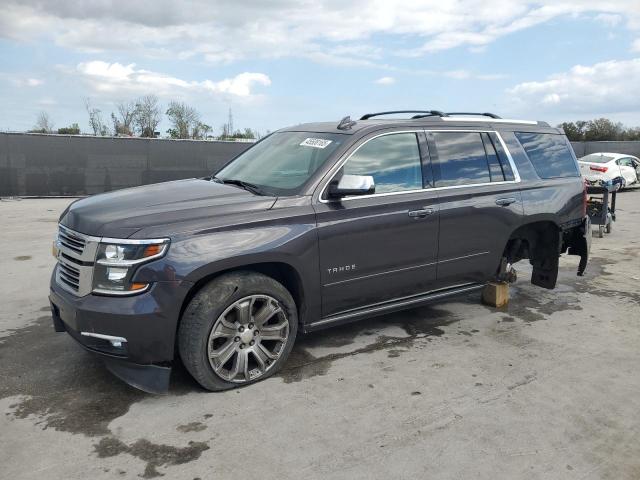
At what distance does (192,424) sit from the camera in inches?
133

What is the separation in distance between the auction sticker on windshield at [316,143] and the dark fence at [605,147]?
30.8 meters

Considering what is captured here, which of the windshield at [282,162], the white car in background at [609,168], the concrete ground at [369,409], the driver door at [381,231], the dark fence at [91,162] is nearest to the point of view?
the concrete ground at [369,409]

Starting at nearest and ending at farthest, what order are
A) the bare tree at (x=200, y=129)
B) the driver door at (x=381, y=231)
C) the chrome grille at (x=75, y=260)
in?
the chrome grille at (x=75, y=260) < the driver door at (x=381, y=231) < the bare tree at (x=200, y=129)

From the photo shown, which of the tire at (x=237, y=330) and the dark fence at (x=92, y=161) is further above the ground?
the dark fence at (x=92, y=161)

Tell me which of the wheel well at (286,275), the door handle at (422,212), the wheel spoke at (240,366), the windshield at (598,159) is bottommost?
the wheel spoke at (240,366)

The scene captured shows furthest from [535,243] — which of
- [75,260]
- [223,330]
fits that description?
[75,260]

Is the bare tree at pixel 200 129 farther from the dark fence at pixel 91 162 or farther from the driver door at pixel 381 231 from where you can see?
the driver door at pixel 381 231

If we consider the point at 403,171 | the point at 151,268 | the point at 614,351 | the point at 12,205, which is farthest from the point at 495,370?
the point at 12,205

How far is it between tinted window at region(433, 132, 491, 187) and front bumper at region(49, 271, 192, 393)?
2.44 metres

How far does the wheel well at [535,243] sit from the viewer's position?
5.61 m

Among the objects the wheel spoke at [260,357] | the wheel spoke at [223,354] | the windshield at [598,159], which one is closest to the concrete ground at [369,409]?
the wheel spoke at [260,357]

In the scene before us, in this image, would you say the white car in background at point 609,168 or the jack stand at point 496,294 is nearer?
the jack stand at point 496,294

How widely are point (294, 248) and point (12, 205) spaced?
14260mm

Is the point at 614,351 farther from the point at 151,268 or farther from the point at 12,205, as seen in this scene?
the point at 12,205
